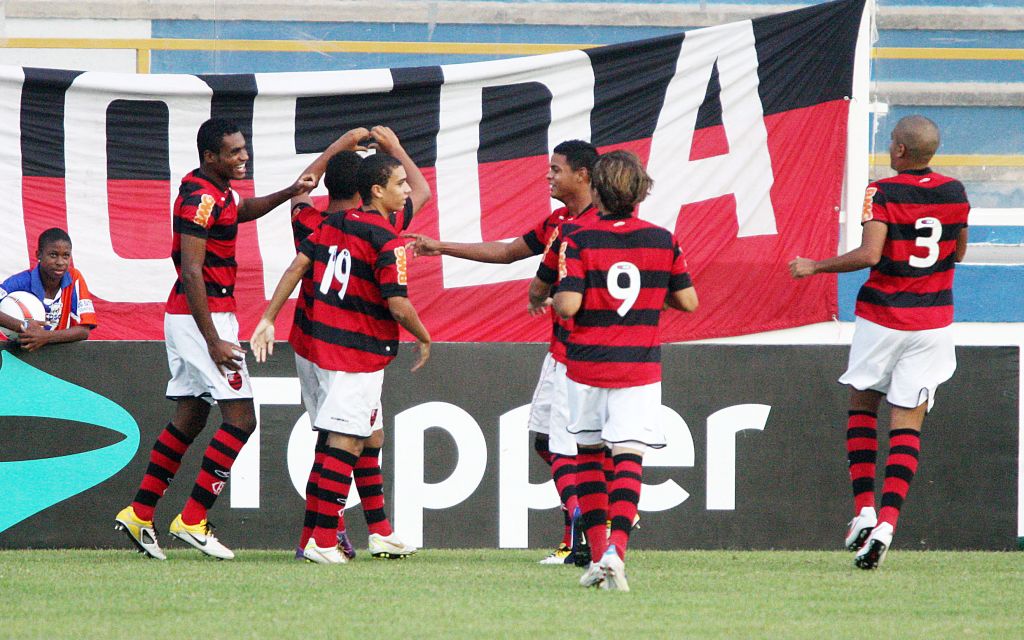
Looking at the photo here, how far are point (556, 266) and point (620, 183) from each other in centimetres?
45

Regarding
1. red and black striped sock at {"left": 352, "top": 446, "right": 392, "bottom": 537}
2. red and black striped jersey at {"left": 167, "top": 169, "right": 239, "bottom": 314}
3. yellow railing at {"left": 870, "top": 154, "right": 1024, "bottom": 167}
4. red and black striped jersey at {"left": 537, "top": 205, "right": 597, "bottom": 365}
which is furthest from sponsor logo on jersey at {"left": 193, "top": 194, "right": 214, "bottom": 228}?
yellow railing at {"left": 870, "top": 154, "right": 1024, "bottom": 167}

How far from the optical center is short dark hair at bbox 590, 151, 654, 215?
4.53 meters

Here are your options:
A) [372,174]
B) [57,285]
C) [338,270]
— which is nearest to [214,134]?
[372,174]

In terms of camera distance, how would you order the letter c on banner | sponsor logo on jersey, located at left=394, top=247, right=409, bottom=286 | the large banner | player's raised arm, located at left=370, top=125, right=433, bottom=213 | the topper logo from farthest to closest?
the large banner
the letter c on banner
the topper logo
player's raised arm, located at left=370, top=125, right=433, bottom=213
sponsor logo on jersey, located at left=394, top=247, right=409, bottom=286

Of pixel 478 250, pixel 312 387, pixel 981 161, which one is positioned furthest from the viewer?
pixel 981 161

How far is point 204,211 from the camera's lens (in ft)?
17.6

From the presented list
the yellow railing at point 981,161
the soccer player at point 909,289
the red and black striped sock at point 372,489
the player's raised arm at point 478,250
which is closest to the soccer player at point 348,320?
the red and black striped sock at point 372,489

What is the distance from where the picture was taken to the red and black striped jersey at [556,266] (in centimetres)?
482

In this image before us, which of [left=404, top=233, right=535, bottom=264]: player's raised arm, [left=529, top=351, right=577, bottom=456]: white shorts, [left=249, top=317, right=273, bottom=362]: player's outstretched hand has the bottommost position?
[left=529, top=351, right=577, bottom=456]: white shorts

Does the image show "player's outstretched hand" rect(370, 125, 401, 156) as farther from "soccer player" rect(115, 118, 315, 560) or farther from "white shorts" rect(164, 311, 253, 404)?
"white shorts" rect(164, 311, 253, 404)

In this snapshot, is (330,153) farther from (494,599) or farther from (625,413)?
(494,599)

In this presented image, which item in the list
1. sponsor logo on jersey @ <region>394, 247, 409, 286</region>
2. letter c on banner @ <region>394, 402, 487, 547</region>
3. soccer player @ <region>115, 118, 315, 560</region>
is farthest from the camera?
letter c on banner @ <region>394, 402, 487, 547</region>

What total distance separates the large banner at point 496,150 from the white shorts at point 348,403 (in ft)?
7.45

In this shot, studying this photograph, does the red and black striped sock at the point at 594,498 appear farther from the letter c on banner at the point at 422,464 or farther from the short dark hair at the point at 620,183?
the letter c on banner at the point at 422,464
